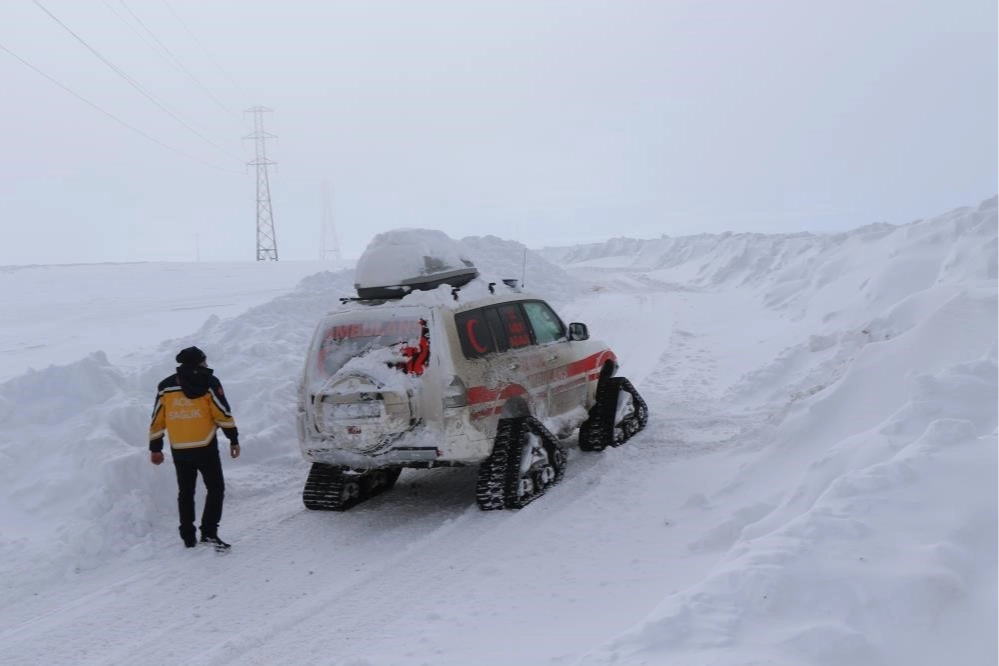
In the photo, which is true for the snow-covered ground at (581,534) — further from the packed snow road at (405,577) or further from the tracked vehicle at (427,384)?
the tracked vehicle at (427,384)

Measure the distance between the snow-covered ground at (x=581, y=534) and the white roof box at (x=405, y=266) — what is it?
210cm

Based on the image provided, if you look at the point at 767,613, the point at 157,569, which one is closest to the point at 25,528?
the point at 157,569

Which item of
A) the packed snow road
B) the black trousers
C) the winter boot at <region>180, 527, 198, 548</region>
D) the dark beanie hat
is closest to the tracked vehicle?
the packed snow road

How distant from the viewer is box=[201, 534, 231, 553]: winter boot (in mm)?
6598

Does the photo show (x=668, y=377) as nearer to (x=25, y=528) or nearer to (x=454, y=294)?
(x=454, y=294)

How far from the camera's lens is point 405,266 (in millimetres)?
7617

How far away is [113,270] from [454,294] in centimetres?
2869

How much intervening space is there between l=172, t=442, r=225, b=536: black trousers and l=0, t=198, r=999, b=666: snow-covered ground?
31cm

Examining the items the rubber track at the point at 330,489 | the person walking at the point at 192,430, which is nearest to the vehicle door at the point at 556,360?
the rubber track at the point at 330,489

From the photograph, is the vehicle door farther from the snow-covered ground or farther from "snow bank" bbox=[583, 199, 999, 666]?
"snow bank" bbox=[583, 199, 999, 666]

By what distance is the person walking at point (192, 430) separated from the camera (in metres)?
6.76

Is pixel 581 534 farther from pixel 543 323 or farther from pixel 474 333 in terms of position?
pixel 543 323

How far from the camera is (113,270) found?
3173cm

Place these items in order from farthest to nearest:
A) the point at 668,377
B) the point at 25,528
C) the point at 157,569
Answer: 1. the point at 668,377
2. the point at 25,528
3. the point at 157,569
